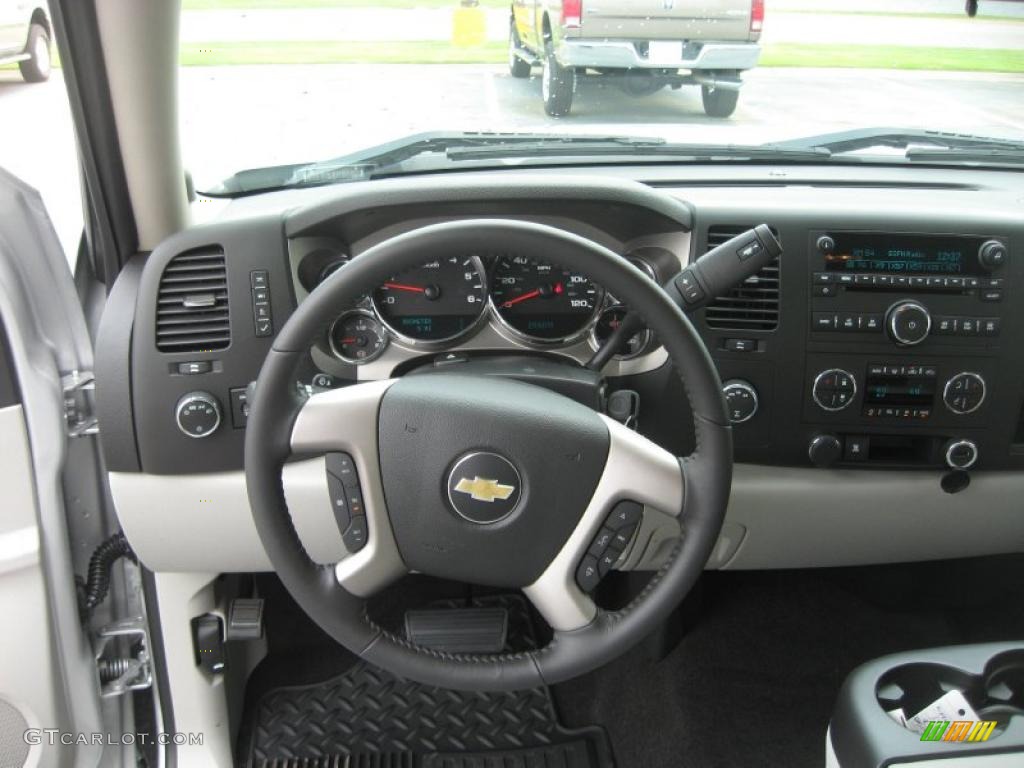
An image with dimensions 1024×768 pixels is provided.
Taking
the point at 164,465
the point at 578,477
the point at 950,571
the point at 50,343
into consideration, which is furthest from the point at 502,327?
the point at 950,571

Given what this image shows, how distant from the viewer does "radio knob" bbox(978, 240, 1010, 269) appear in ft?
6.14

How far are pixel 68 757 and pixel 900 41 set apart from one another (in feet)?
8.85

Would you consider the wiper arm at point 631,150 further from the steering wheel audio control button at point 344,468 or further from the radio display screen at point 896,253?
the steering wheel audio control button at point 344,468

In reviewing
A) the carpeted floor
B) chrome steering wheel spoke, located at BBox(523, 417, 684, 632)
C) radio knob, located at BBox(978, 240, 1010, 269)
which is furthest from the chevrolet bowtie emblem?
the carpeted floor

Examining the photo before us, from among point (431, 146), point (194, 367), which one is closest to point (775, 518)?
point (431, 146)

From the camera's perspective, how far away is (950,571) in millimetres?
2738

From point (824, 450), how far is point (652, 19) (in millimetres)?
1143

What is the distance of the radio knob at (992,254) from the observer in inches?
73.7

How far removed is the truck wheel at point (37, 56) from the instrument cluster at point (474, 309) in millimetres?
683

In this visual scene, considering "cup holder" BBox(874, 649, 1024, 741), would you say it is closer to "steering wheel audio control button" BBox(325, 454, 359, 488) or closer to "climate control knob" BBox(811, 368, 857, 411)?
"climate control knob" BBox(811, 368, 857, 411)

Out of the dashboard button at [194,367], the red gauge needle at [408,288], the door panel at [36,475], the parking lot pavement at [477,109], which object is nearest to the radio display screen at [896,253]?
the parking lot pavement at [477,109]

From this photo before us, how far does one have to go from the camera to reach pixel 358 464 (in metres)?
1.43

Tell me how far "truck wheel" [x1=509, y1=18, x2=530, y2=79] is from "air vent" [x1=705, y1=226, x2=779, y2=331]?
31.3 inches

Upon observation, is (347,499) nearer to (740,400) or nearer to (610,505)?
(610,505)
